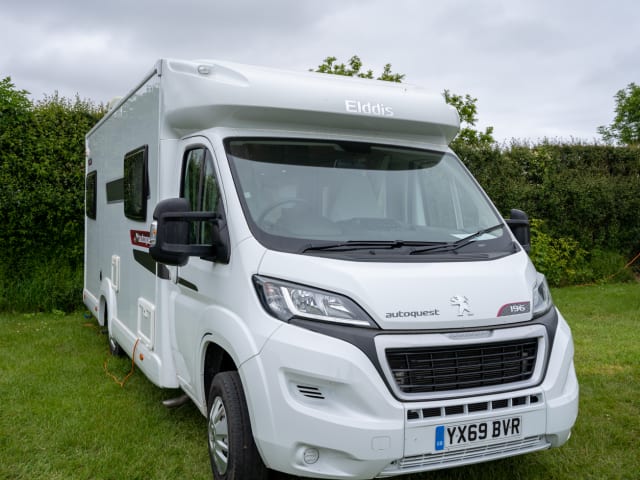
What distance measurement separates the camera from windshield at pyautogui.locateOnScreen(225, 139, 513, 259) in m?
3.46

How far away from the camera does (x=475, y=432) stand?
303 cm

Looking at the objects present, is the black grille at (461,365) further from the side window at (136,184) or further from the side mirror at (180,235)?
the side window at (136,184)

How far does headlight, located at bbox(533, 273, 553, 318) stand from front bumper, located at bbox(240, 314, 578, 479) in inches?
25.8

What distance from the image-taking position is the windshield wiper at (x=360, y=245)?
3.29m

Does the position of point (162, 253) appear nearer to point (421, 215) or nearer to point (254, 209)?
point (254, 209)

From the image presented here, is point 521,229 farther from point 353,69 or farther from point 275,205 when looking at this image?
point 353,69

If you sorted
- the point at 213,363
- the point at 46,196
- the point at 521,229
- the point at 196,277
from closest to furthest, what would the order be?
the point at 213,363 → the point at 196,277 → the point at 521,229 → the point at 46,196

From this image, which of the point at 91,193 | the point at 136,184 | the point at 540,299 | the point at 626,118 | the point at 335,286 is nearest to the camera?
the point at 335,286

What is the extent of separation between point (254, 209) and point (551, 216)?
1054cm

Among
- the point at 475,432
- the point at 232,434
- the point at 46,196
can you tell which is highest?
the point at 46,196

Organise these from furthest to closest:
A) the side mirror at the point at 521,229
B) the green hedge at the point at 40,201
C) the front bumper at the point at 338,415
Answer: the green hedge at the point at 40,201 → the side mirror at the point at 521,229 → the front bumper at the point at 338,415

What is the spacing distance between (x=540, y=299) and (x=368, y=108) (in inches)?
64.2

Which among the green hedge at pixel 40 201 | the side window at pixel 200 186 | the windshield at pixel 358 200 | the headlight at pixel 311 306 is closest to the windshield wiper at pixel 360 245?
the windshield at pixel 358 200

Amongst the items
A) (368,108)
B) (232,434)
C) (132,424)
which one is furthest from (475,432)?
(132,424)
